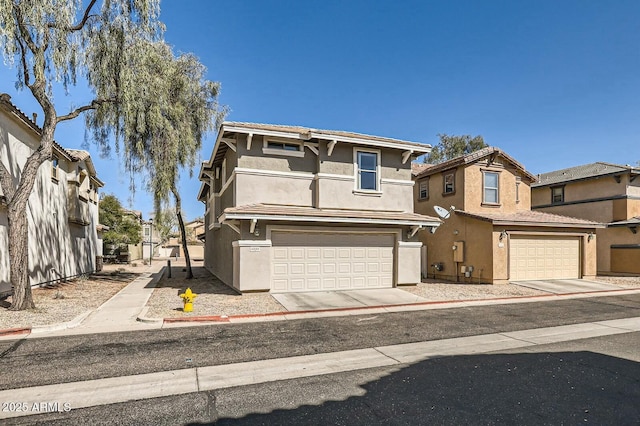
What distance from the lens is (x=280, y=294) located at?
1313cm

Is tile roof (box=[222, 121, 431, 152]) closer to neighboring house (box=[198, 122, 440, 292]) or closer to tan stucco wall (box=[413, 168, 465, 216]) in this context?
neighboring house (box=[198, 122, 440, 292])

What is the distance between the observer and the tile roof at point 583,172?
2216 cm

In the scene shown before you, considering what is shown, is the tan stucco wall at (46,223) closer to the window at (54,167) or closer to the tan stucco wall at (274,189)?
the window at (54,167)

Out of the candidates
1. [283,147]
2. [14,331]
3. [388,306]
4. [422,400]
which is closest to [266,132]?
[283,147]

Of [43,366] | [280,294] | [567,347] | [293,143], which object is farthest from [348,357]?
[293,143]

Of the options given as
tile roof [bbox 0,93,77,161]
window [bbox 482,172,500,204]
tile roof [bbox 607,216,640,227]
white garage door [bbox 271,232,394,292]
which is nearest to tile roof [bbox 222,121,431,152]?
white garage door [bbox 271,232,394,292]

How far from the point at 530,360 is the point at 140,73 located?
46.9 feet

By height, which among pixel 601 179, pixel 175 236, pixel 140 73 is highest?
pixel 140 73

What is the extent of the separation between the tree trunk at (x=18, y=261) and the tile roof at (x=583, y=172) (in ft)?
98.0

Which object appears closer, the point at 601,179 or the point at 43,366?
the point at 43,366

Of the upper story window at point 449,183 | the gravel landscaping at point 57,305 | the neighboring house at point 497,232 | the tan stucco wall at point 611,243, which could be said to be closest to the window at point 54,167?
the gravel landscaping at point 57,305

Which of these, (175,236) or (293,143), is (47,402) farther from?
(175,236)

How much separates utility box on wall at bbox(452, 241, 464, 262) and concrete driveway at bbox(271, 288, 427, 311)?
19.3ft

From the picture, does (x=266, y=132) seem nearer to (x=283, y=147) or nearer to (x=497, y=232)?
(x=283, y=147)
